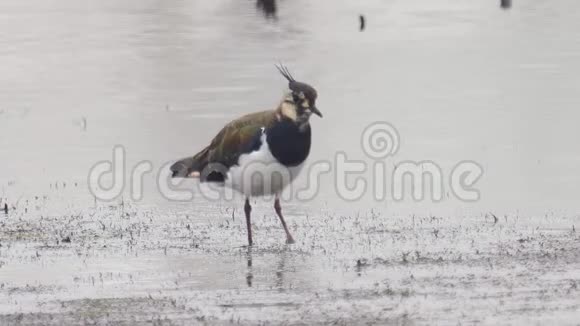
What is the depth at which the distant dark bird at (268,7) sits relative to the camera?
30.1 m

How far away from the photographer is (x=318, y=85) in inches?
802

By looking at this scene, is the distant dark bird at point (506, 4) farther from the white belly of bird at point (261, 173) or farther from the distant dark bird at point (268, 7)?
the white belly of bird at point (261, 173)

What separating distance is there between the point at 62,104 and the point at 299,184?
6.69 metres


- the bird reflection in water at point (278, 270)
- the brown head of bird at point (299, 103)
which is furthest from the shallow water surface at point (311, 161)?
the brown head of bird at point (299, 103)

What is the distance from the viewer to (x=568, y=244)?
10.3m

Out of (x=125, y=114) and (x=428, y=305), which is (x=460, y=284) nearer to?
(x=428, y=305)

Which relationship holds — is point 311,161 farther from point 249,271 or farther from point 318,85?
point 318,85

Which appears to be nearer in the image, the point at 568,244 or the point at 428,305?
the point at 428,305

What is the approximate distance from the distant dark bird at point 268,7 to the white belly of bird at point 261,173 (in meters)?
18.7

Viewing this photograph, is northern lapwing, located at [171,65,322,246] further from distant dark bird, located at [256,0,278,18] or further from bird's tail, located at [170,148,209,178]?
distant dark bird, located at [256,0,278,18]

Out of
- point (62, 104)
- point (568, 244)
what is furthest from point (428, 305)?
point (62, 104)

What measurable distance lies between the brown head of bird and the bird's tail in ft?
3.79

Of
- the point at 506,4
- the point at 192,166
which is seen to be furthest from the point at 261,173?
the point at 506,4

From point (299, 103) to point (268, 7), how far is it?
782 inches
